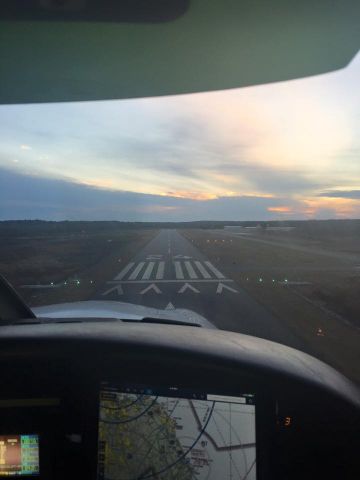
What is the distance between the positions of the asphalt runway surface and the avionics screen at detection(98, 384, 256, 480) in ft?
15.8

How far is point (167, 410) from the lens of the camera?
204 centimetres

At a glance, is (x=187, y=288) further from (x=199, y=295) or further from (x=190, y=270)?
(x=190, y=270)

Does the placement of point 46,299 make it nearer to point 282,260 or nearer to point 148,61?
point 148,61

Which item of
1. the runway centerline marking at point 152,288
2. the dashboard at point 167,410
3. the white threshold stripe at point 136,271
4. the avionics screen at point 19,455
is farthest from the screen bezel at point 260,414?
the white threshold stripe at point 136,271

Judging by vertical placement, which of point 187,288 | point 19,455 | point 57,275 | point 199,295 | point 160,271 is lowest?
point 19,455

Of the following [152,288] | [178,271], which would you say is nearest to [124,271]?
[178,271]

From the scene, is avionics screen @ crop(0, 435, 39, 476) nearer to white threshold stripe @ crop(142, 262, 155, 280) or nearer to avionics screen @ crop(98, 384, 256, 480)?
avionics screen @ crop(98, 384, 256, 480)

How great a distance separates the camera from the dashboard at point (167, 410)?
6.36 ft

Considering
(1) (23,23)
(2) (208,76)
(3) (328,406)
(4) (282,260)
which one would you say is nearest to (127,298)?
(2) (208,76)

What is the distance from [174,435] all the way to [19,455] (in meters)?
0.73

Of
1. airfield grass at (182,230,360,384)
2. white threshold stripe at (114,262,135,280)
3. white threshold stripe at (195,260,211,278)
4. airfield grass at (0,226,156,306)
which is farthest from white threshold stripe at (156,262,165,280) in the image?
airfield grass at (182,230,360,384)

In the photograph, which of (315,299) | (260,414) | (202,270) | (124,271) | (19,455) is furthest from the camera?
(202,270)

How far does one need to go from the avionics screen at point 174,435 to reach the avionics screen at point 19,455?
0.33 meters

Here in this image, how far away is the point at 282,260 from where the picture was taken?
22.0 meters
